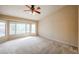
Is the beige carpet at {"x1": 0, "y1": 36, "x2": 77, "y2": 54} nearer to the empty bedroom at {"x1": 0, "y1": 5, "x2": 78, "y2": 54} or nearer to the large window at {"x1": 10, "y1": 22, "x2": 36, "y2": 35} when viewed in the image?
the empty bedroom at {"x1": 0, "y1": 5, "x2": 78, "y2": 54}

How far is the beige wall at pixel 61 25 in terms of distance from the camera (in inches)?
112

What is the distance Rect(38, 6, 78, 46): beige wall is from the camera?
112 inches

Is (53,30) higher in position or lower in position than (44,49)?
higher

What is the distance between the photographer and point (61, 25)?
2908 millimetres

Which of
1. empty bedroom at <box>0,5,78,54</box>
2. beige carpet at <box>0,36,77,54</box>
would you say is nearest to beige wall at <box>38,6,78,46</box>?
empty bedroom at <box>0,5,78,54</box>

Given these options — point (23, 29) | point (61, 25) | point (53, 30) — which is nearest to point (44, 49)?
point (53, 30)

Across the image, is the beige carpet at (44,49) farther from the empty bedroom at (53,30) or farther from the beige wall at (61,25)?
the beige wall at (61,25)

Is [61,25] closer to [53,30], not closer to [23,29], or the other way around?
[53,30]

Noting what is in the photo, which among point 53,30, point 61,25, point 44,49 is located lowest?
point 44,49

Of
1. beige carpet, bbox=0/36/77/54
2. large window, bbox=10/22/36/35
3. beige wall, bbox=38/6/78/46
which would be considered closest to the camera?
beige carpet, bbox=0/36/77/54

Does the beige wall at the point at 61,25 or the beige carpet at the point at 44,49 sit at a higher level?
the beige wall at the point at 61,25

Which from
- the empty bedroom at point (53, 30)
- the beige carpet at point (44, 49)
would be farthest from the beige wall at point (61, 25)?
the beige carpet at point (44, 49)
